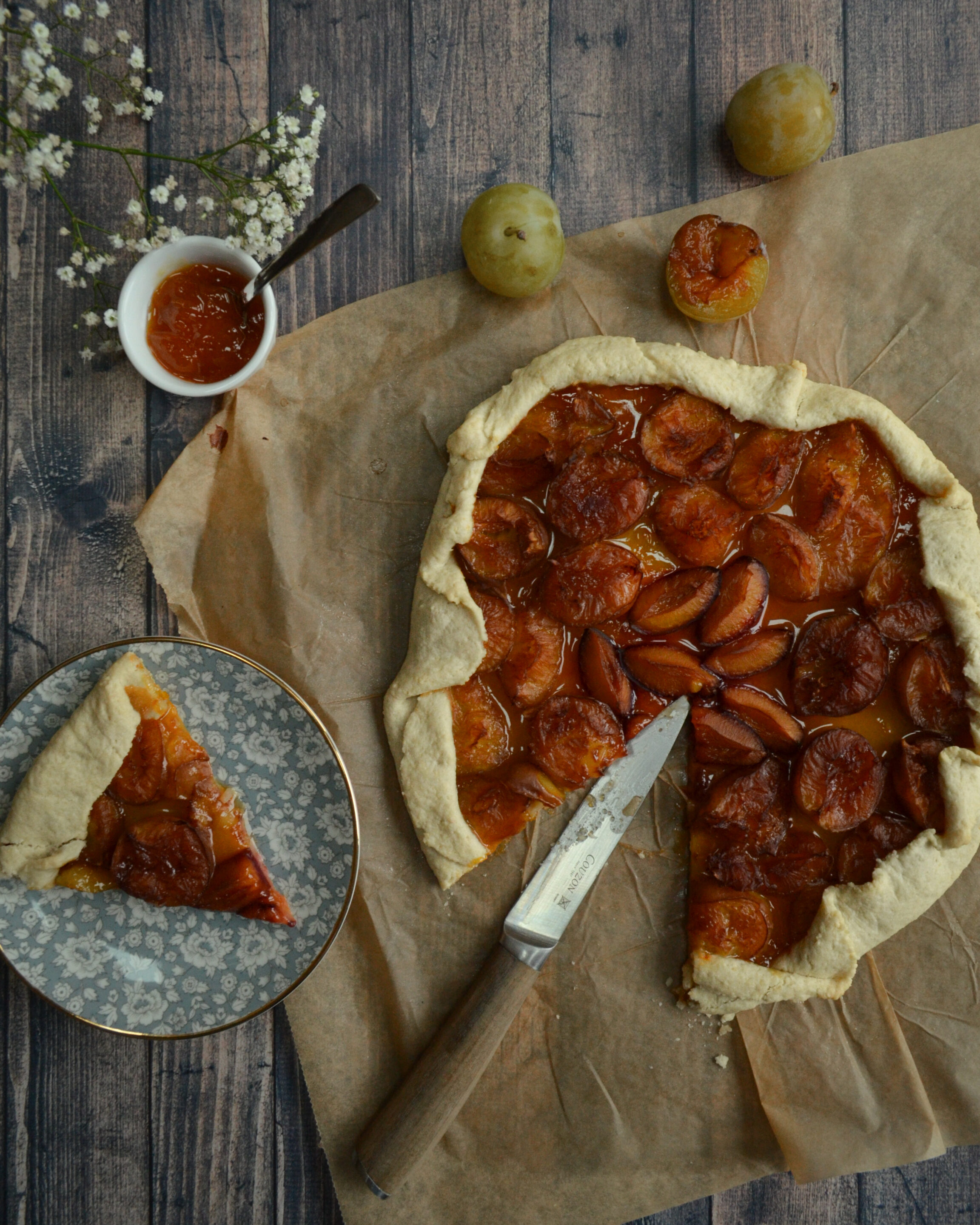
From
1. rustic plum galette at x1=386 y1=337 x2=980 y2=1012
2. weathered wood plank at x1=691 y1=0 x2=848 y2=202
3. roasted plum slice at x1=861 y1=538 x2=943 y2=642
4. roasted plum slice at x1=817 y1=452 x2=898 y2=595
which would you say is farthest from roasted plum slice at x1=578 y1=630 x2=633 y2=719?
weathered wood plank at x1=691 y1=0 x2=848 y2=202

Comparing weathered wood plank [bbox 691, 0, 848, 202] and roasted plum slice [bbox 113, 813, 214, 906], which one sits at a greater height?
weathered wood plank [bbox 691, 0, 848, 202]

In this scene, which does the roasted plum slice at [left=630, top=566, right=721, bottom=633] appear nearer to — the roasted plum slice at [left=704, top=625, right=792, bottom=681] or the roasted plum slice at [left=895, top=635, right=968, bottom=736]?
the roasted plum slice at [left=704, top=625, right=792, bottom=681]

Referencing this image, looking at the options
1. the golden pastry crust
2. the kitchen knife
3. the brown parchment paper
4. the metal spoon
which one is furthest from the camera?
the brown parchment paper

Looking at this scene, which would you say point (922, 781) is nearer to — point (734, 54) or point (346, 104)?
point (734, 54)

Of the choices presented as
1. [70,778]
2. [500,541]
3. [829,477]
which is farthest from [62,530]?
[829,477]

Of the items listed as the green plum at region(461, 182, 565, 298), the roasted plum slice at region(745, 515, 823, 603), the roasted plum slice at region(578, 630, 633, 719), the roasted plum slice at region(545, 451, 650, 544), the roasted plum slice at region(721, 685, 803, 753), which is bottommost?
the roasted plum slice at region(721, 685, 803, 753)

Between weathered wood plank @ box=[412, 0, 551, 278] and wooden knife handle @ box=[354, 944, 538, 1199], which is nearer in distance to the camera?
wooden knife handle @ box=[354, 944, 538, 1199]
